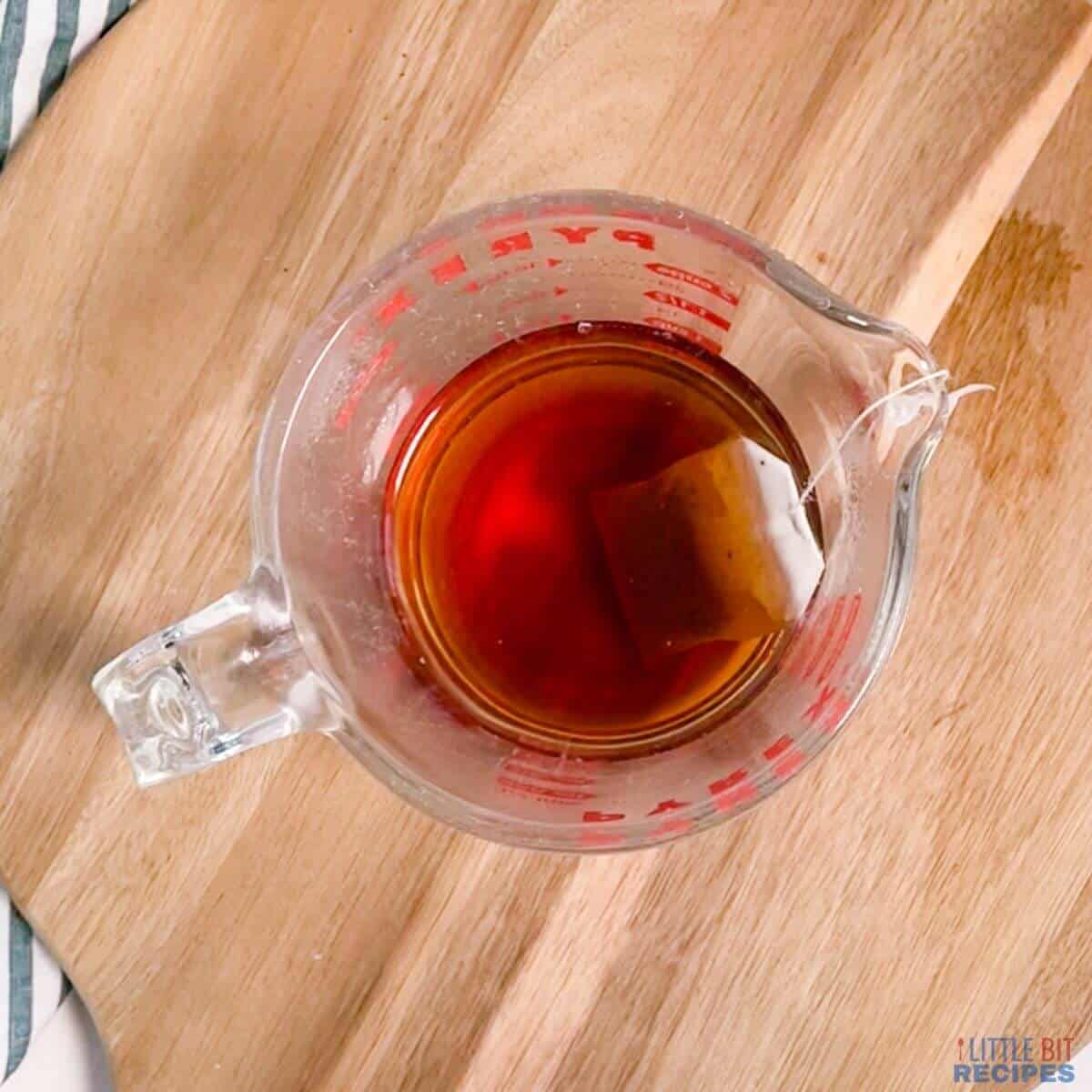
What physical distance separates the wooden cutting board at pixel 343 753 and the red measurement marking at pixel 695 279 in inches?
3.5

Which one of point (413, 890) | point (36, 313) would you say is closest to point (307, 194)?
→ point (36, 313)

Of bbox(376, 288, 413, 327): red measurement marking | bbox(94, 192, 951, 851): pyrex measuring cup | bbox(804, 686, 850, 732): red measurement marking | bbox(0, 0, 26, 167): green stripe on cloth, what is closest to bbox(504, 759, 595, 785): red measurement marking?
bbox(94, 192, 951, 851): pyrex measuring cup

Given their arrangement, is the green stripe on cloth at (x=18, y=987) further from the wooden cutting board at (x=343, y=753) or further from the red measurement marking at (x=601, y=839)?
the red measurement marking at (x=601, y=839)

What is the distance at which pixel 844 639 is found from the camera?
624mm

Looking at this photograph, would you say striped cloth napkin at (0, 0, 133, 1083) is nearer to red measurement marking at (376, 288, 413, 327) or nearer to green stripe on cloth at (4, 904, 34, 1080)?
green stripe on cloth at (4, 904, 34, 1080)

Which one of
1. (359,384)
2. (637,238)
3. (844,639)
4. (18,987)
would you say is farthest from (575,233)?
(18,987)

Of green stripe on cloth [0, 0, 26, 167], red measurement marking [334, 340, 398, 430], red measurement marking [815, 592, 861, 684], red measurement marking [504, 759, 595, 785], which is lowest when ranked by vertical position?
red measurement marking [504, 759, 595, 785]

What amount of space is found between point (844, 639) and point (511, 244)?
0.81 ft

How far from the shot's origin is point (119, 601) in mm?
718

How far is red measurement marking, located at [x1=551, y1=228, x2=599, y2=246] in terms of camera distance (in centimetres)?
61

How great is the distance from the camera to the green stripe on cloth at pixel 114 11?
76 cm

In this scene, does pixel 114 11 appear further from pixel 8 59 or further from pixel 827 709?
pixel 827 709

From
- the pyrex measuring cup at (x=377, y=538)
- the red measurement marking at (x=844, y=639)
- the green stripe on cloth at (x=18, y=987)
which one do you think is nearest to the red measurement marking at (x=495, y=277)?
the pyrex measuring cup at (x=377, y=538)

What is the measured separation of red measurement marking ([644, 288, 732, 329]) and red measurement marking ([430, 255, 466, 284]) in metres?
0.10
